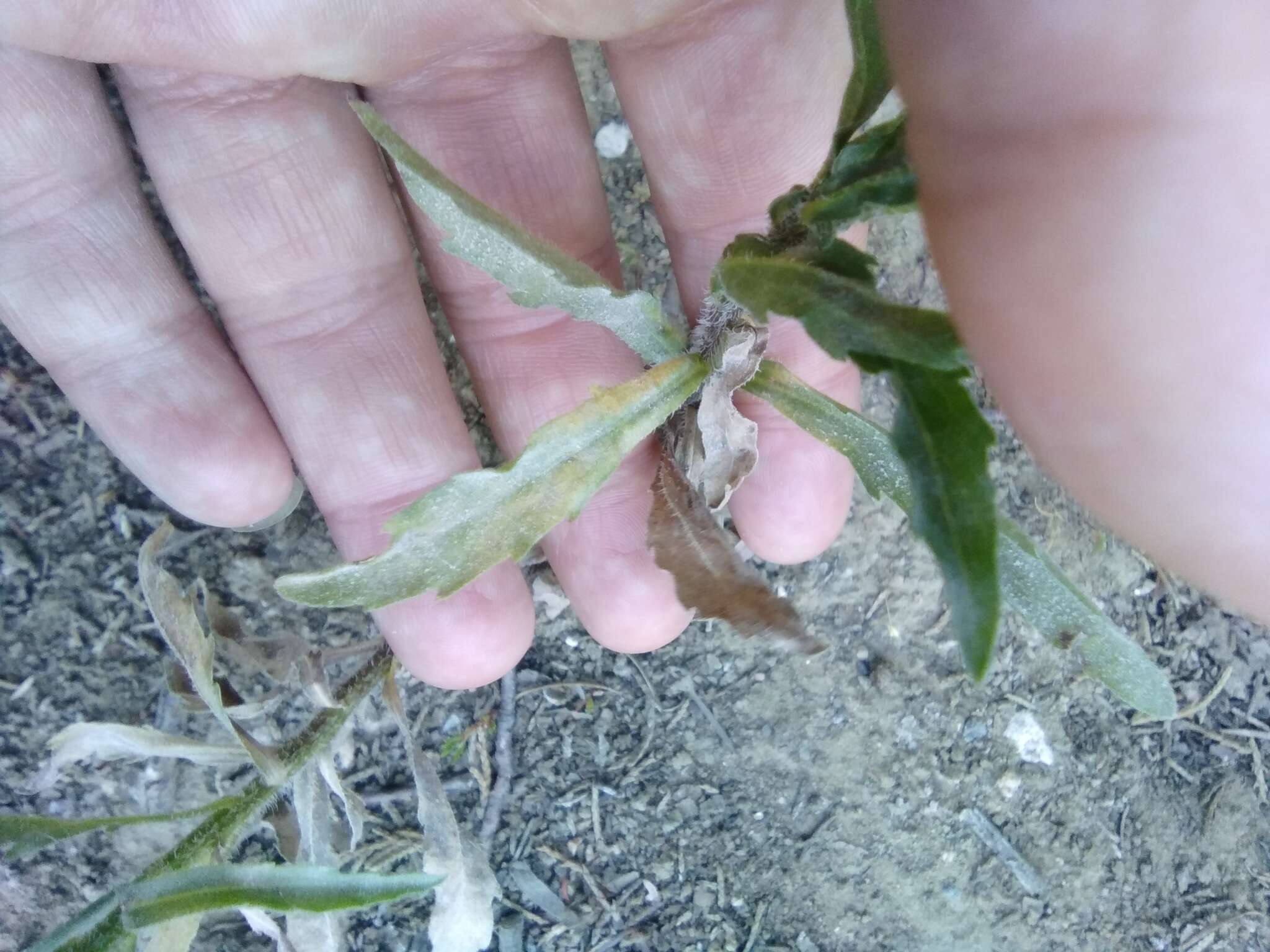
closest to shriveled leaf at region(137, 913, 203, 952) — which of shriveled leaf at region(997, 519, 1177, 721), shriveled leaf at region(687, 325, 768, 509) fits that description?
shriveled leaf at region(687, 325, 768, 509)

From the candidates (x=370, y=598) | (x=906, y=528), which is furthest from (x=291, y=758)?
(x=906, y=528)

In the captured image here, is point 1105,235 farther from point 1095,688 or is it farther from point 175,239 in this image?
point 175,239

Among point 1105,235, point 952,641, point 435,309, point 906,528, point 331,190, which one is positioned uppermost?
point 331,190

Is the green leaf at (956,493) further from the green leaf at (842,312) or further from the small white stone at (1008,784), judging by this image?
the small white stone at (1008,784)

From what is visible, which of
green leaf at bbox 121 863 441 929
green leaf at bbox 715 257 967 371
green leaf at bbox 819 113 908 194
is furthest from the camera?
green leaf at bbox 121 863 441 929

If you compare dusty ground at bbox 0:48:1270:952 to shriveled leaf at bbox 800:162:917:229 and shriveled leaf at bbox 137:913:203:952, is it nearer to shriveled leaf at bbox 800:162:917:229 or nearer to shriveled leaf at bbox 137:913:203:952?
shriveled leaf at bbox 137:913:203:952

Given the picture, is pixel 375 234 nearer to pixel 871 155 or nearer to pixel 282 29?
pixel 282 29

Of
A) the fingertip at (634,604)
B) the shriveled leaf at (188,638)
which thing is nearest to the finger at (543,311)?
the fingertip at (634,604)
